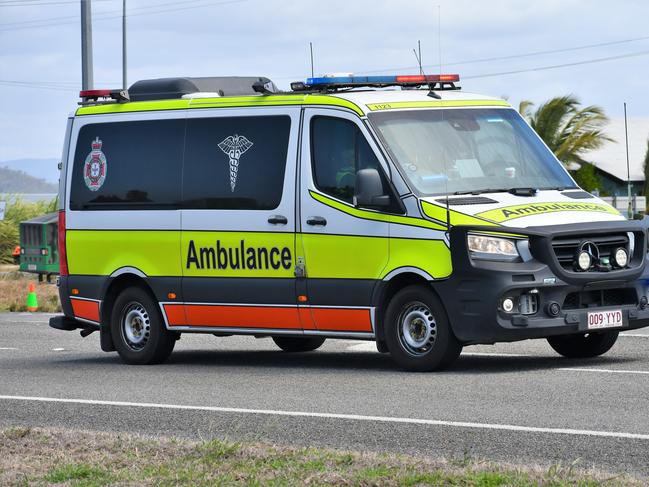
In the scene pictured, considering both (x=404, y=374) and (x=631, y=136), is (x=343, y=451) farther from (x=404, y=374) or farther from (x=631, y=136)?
(x=631, y=136)

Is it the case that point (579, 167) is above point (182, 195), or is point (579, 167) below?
above

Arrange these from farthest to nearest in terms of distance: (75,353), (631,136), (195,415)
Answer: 1. (631,136)
2. (75,353)
3. (195,415)

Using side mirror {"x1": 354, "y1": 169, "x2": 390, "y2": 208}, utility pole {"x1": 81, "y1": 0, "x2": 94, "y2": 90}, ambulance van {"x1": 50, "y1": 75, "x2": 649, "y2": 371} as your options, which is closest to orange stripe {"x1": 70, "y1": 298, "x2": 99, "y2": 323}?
ambulance van {"x1": 50, "y1": 75, "x2": 649, "y2": 371}

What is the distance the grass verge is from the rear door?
473cm

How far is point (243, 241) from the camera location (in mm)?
13891

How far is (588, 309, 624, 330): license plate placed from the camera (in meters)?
12.4

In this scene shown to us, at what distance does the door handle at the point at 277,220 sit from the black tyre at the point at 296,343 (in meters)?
2.39

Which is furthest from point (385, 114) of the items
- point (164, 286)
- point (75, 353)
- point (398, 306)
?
point (75, 353)

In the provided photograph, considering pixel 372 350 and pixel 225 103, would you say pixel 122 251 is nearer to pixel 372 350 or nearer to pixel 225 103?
pixel 225 103

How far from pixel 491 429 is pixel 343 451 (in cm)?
126

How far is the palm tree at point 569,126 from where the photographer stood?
1745 inches

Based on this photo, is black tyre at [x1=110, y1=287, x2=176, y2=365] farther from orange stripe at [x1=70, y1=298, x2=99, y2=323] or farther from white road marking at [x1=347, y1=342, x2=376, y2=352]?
white road marking at [x1=347, y1=342, x2=376, y2=352]

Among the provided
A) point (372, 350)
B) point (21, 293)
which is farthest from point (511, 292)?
point (21, 293)

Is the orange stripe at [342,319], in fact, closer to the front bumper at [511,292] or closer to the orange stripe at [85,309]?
the front bumper at [511,292]
